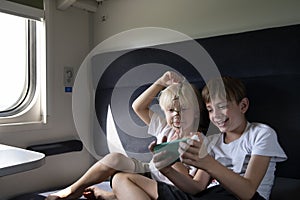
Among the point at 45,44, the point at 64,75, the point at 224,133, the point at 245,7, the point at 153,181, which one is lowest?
the point at 153,181

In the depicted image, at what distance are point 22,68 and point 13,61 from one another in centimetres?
7

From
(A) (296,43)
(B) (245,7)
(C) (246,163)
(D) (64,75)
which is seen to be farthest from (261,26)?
(D) (64,75)

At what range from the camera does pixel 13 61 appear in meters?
2.00

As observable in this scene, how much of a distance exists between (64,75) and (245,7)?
1289 millimetres

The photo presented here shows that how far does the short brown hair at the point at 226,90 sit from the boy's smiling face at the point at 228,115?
0.9 inches

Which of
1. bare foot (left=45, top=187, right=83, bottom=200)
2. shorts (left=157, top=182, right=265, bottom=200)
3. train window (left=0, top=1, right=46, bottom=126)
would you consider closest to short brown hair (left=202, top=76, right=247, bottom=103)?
shorts (left=157, top=182, right=265, bottom=200)

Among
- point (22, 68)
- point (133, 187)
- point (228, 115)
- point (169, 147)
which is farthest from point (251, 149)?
point (22, 68)

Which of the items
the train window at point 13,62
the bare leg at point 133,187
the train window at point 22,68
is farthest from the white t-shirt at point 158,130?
the train window at point 13,62

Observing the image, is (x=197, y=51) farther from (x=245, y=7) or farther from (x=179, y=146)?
(x=179, y=146)

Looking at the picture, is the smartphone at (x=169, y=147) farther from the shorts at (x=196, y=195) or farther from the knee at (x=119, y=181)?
the knee at (x=119, y=181)

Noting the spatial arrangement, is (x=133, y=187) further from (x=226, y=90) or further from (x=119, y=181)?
(x=226, y=90)

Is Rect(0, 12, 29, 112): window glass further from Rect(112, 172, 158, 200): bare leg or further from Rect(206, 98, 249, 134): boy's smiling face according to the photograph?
Rect(206, 98, 249, 134): boy's smiling face

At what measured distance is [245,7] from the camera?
5.80ft

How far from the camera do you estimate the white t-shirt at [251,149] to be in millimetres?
1188
